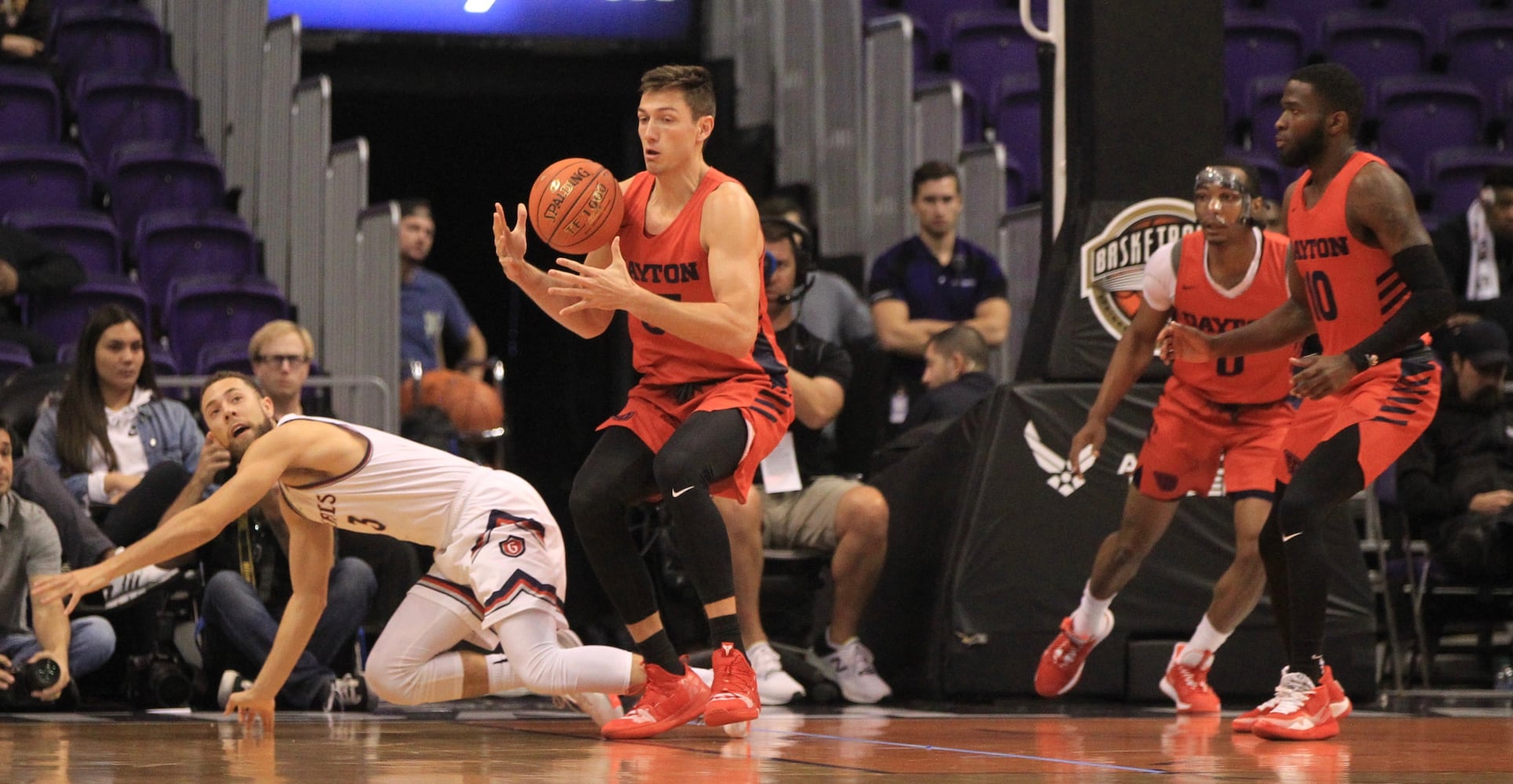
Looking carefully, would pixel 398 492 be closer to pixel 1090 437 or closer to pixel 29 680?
pixel 29 680

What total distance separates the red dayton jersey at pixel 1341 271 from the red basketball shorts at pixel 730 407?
1.64m

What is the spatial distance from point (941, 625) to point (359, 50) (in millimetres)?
6737

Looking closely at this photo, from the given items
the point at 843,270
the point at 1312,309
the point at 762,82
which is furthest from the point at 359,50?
the point at 1312,309

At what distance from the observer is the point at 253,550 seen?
23.2ft

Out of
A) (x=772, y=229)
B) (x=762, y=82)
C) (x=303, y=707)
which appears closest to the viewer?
(x=303, y=707)

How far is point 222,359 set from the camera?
9.02 metres

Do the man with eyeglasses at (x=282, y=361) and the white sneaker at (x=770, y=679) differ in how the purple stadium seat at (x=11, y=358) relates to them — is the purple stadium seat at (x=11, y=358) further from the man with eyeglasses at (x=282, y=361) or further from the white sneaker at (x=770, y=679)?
the white sneaker at (x=770, y=679)

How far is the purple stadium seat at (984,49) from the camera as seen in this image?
39.9 feet

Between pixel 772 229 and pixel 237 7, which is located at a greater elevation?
pixel 237 7

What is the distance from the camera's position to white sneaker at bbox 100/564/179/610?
7102mm

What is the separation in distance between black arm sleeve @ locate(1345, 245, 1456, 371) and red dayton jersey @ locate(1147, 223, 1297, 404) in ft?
3.29

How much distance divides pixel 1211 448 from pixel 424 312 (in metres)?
4.77

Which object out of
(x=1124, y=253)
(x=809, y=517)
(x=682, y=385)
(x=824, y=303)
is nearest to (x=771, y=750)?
(x=682, y=385)

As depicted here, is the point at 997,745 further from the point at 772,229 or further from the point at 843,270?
the point at 843,270
